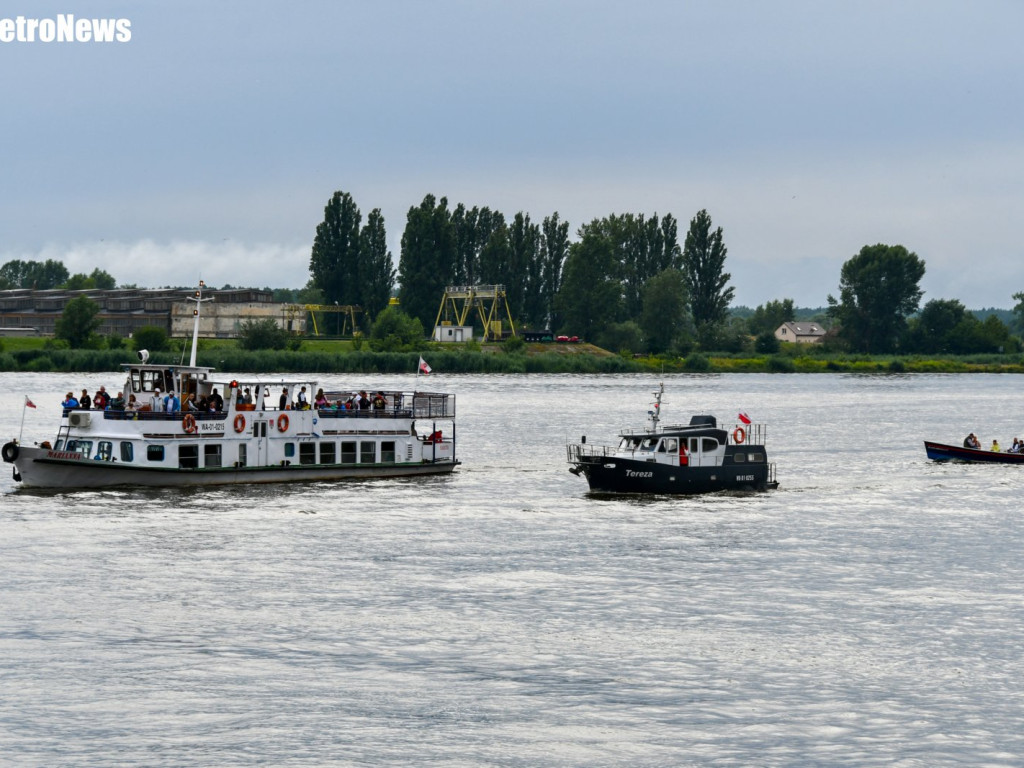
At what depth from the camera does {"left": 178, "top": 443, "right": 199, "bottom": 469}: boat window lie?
6320 centimetres

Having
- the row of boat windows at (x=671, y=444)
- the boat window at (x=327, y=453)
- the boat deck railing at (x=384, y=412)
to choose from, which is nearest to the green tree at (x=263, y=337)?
the boat deck railing at (x=384, y=412)

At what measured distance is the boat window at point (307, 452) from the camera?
221 feet

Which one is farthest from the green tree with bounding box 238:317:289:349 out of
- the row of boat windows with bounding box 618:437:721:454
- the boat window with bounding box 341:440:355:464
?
the row of boat windows with bounding box 618:437:721:454

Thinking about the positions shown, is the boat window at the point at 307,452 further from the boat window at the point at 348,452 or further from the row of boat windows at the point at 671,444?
the row of boat windows at the point at 671,444

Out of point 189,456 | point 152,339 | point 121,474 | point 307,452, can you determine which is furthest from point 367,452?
point 152,339

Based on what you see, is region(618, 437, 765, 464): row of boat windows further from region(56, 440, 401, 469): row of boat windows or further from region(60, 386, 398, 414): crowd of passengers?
region(60, 386, 398, 414): crowd of passengers

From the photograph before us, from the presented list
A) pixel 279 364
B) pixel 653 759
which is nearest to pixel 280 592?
pixel 653 759

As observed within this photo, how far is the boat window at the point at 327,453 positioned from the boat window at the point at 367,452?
1.67 metres

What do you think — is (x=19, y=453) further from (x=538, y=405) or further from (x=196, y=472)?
(x=538, y=405)

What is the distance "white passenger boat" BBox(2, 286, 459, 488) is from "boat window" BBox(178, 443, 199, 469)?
0.05m

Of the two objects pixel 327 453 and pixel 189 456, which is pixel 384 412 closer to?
pixel 327 453

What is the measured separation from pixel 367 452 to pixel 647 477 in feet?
49.0

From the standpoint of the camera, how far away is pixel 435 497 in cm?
6334

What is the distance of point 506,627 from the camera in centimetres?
3744
